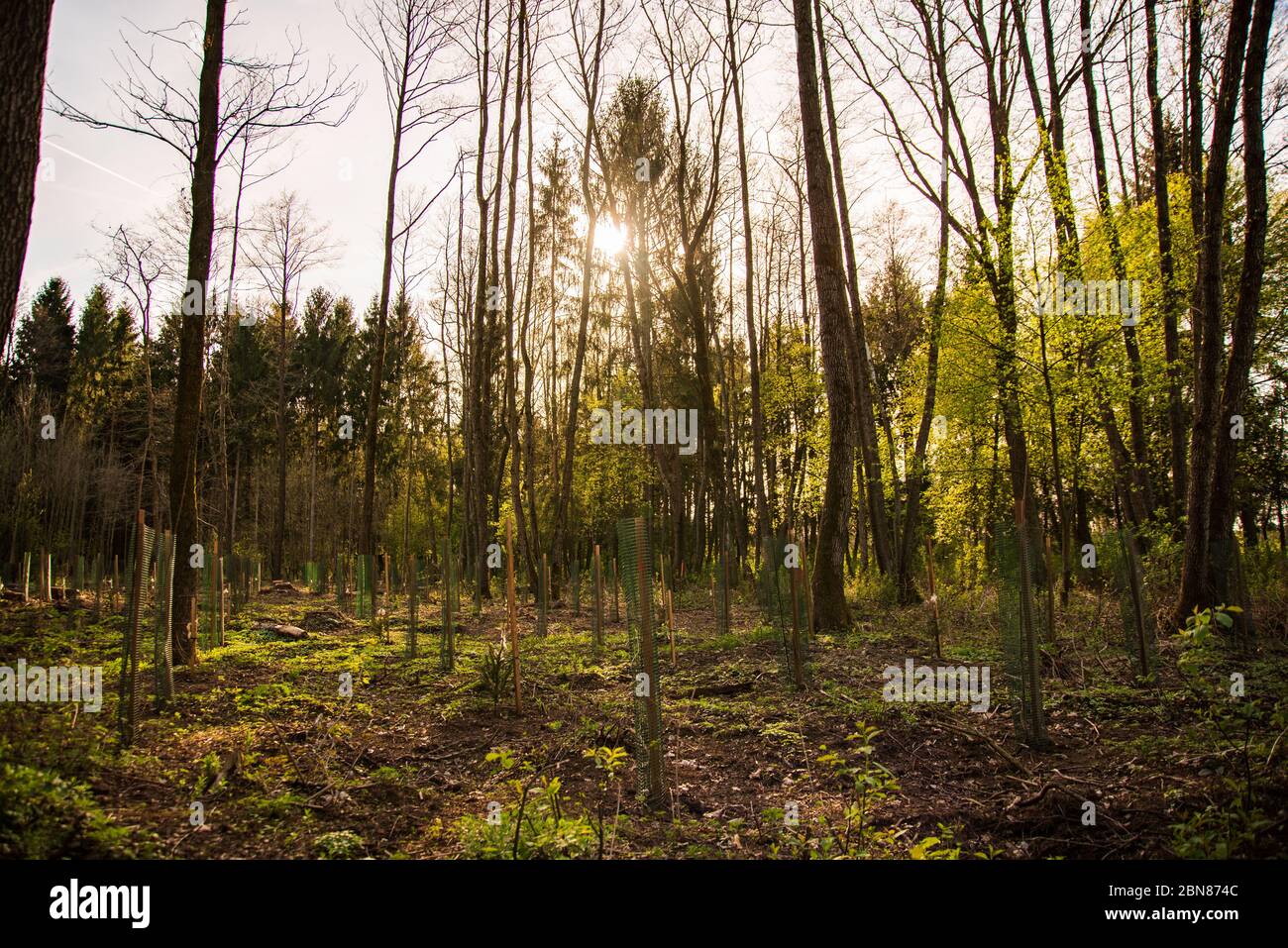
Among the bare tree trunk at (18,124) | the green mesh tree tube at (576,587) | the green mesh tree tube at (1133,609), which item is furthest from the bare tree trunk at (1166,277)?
the bare tree trunk at (18,124)

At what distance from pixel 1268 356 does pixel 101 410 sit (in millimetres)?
36356

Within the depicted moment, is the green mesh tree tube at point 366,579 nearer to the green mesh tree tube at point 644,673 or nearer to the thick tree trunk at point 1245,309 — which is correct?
the green mesh tree tube at point 644,673

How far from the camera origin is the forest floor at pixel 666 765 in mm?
3158

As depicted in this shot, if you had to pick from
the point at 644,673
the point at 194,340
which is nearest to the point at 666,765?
the point at 644,673

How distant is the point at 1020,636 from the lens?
4617 millimetres

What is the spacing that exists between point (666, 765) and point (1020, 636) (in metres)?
2.52

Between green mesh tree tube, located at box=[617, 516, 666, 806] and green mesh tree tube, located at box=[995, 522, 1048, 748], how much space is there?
2.46m

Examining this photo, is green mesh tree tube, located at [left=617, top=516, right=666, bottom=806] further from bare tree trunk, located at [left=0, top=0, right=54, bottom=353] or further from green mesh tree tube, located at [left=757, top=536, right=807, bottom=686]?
bare tree trunk, located at [left=0, top=0, right=54, bottom=353]

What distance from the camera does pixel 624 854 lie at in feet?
10.4

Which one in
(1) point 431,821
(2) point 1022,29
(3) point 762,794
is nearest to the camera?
(1) point 431,821

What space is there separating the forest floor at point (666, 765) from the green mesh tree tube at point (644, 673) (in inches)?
7.1

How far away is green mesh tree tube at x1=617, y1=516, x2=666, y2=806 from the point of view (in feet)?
12.7
